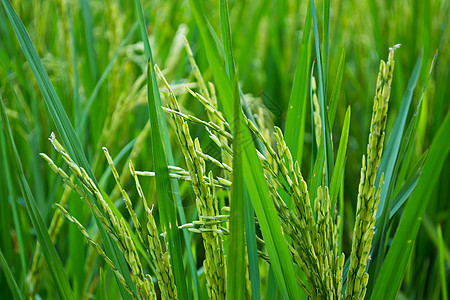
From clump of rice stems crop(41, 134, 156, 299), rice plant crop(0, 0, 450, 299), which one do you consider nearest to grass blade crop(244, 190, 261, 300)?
rice plant crop(0, 0, 450, 299)

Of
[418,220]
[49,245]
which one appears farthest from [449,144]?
[49,245]

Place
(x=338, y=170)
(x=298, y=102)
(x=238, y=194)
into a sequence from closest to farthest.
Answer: (x=238, y=194)
(x=338, y=170)
(x=298, y=102)

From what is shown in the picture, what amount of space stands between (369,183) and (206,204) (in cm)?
15

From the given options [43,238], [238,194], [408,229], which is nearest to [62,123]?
[43,238]

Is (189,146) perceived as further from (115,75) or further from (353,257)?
(115,75)

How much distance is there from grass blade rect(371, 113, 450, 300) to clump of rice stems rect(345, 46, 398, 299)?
4 cm

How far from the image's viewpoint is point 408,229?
1.59ft

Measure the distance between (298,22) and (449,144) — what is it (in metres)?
1.45

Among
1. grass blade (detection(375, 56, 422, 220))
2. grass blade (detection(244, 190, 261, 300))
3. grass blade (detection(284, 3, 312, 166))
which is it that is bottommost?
grass blade (detection(244, 190, 261, 300))

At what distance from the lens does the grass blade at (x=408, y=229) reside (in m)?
0.47

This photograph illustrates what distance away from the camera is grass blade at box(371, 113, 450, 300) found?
0.47 m

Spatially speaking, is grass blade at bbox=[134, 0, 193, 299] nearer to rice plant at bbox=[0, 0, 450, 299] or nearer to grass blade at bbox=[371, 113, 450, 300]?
rice plant at bbox=[0, 0, 450, 299]

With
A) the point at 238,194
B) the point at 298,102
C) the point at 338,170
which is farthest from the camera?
the point at 298,102

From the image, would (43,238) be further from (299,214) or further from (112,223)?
(299,214)
